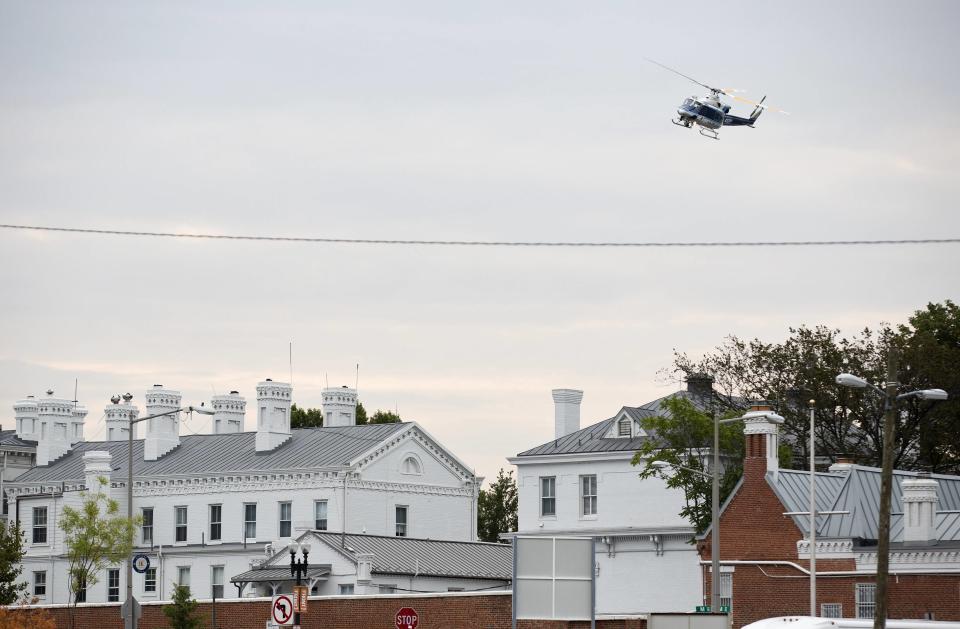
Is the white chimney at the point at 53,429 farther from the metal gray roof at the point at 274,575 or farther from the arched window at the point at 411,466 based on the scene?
the metal gray roof at the point at 274,575

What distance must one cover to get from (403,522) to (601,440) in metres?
14.0

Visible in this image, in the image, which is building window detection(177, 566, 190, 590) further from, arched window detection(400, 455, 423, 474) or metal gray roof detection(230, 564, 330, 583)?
metal gray roof detection(230, 564, 330, 583)

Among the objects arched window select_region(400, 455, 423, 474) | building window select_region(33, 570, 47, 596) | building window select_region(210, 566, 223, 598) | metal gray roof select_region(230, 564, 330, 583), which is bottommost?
building window select_region(33, 570, 47, 596)

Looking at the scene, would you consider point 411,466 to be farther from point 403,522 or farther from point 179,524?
point 179,524

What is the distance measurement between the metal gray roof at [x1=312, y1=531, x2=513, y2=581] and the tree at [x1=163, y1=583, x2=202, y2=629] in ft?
43.2

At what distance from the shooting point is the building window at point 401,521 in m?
86.0

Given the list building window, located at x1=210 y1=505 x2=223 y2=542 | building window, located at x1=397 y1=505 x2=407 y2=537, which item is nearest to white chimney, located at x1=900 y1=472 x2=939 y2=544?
building window, located at x1=397 y1=505 x2=407 y2=537

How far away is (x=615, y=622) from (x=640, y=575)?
22596 millimetres

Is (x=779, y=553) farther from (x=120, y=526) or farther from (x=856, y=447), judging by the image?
(x=120, y=526)

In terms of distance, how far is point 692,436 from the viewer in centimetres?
6669

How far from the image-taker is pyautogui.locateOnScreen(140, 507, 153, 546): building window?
88.4 metres

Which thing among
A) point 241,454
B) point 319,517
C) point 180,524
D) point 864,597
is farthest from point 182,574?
A: point 864,597

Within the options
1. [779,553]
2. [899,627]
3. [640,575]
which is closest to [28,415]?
[640,575]

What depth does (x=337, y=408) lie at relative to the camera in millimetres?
95188
